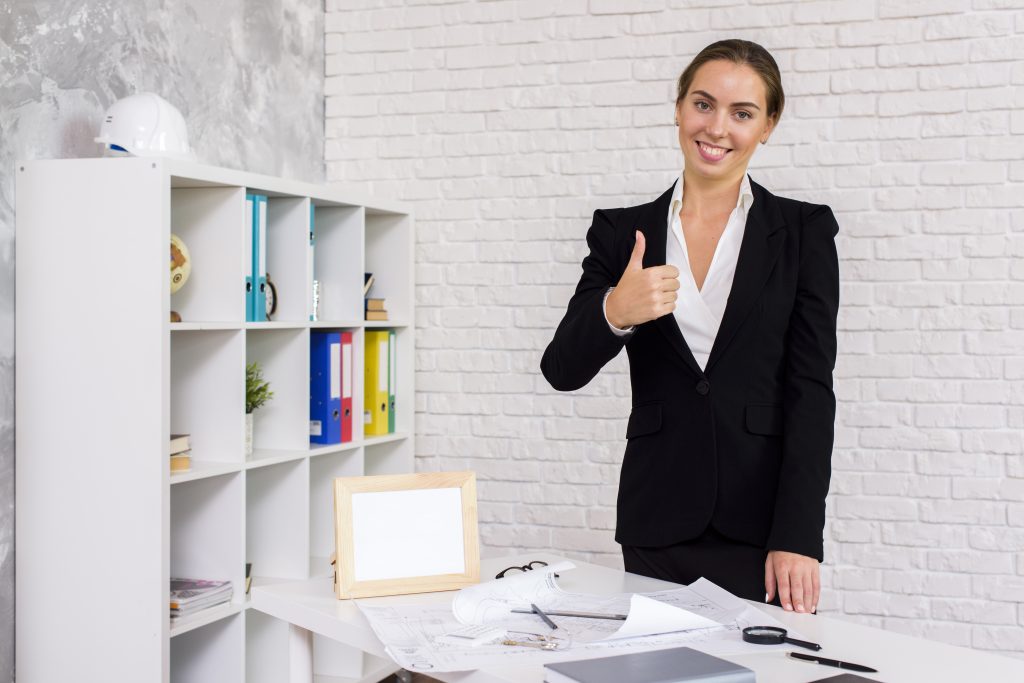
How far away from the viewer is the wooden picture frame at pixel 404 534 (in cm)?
157

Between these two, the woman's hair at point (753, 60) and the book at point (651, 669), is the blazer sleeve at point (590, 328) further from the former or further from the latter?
the book at point (651, 669)

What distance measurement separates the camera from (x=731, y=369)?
5.74 ft

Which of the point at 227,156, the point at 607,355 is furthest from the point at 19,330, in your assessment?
the point at 607,355

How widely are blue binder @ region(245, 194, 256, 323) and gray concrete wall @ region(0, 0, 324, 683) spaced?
1.33 feet

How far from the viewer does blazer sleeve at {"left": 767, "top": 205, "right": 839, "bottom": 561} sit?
1.66m

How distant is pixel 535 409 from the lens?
361cm

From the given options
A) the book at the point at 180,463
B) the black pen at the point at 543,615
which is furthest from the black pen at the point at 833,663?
the book at the point at 180,463

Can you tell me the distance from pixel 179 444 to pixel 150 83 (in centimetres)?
106

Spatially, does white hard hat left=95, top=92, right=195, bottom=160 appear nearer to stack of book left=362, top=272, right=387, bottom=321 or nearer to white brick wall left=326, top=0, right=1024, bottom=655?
stack of book left=362, top=272, right=387, bottom=321

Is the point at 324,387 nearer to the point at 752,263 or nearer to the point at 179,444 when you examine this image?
the point at 179,444

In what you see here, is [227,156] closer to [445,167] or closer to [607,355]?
[445,167]

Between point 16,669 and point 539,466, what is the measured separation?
1.73 m

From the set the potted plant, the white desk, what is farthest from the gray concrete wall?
the white desk

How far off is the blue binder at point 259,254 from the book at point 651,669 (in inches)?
73.8
